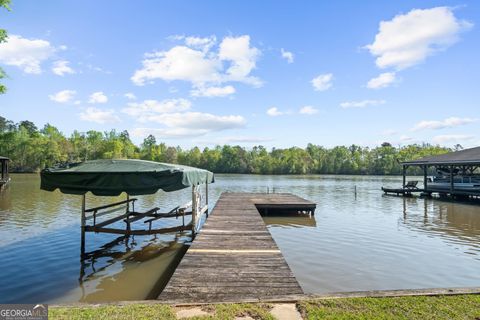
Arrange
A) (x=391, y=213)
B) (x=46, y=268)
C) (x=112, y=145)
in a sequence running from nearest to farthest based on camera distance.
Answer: (x=46, y=268) → (x=391, y=213) → (x=112, y=145)

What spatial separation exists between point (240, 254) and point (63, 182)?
175 inches

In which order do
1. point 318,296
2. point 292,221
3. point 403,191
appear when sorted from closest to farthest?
1. point 318,296
2. point 292,221
3. point 403,191

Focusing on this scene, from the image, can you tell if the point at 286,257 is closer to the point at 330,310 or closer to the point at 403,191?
the point at 330,310

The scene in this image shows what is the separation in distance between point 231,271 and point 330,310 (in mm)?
2101

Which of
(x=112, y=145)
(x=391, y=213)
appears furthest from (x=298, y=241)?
(x=112, y=145)

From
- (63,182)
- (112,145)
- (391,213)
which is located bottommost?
(391,213)

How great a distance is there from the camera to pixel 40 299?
584 cm

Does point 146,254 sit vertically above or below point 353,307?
below

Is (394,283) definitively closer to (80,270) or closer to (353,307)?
(353,307)

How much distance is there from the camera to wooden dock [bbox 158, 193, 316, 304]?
4480 mm

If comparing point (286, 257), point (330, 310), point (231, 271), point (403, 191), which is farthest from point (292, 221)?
point (403, 191)

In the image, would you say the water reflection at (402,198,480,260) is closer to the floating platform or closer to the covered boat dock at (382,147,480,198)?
the covered boat dock at (382,147,480,198)

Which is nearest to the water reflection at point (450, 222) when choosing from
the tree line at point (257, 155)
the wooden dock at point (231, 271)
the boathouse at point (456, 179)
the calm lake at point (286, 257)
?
the calm lake at point (286, 257)

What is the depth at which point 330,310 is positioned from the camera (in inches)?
153
